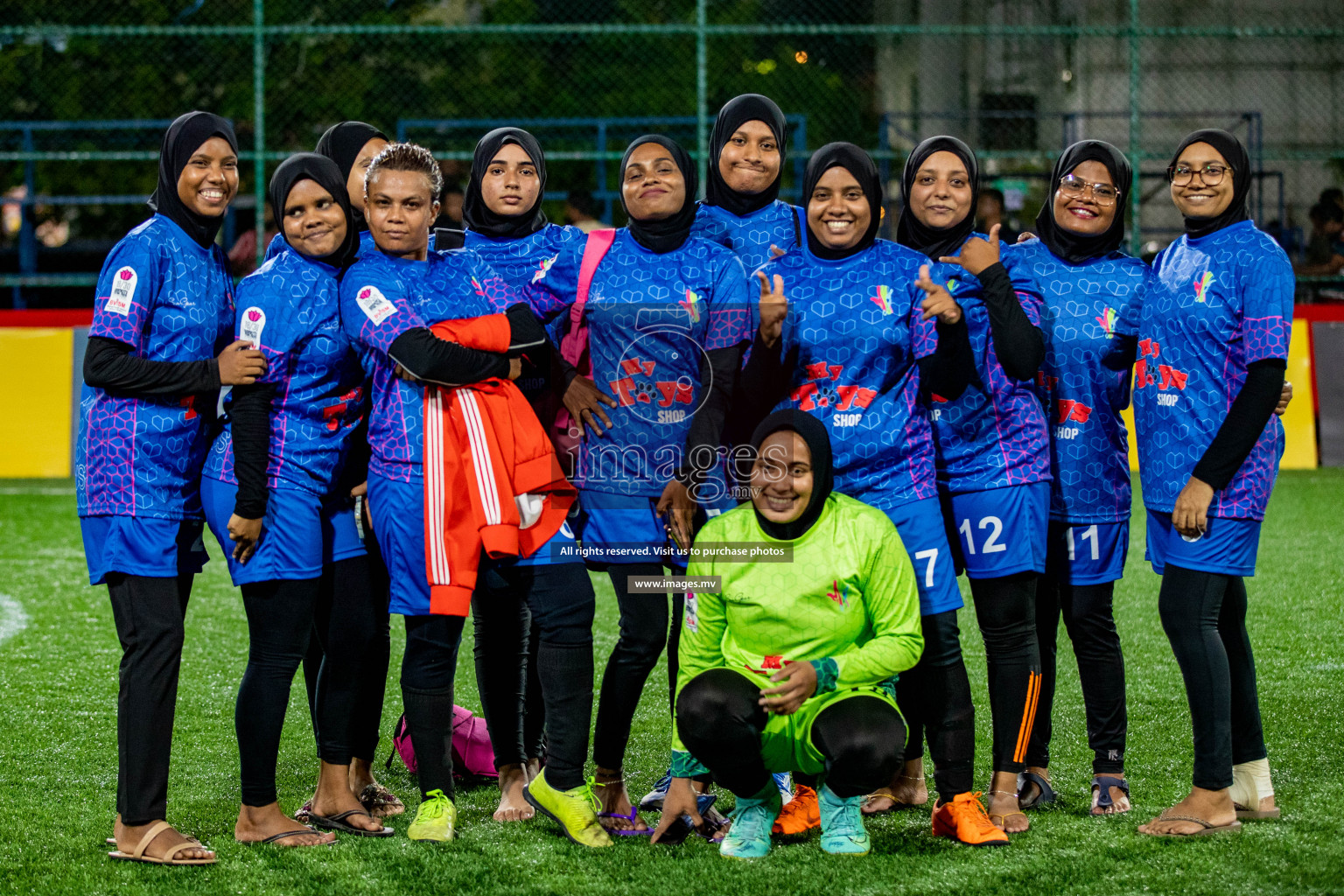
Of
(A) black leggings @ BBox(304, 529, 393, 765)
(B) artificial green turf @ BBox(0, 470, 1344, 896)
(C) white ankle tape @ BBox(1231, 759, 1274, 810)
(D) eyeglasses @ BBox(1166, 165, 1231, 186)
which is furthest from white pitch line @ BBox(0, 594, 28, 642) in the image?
(D) eyeglasses @ BBox(1166, 165, 1231, 186)

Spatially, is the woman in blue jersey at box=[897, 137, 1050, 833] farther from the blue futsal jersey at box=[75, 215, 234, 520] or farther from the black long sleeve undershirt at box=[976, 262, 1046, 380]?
the blue futsal jersey at box=[75, 215, 234, 520]

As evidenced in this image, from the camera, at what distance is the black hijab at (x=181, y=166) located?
12.5 ft

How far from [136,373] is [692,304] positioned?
4.96 ft

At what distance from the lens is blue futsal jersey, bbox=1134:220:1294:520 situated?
12.7 ft

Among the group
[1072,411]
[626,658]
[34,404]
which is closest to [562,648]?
[626,658]

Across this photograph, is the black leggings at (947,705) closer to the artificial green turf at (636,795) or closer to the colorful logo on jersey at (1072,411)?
the artificial green turf at (636,795)

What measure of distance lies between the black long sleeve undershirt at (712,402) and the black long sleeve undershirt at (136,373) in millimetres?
1310

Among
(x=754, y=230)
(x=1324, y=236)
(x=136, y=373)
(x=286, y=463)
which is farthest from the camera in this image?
(x=1324, y=236)

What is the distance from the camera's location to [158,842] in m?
3.74

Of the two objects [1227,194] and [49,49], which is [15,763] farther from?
[49,49]

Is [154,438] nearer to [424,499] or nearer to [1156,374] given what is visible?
[424,499]

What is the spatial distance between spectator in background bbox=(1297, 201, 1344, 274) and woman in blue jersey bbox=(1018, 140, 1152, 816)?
33.9 ft

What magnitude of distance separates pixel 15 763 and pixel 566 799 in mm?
2093

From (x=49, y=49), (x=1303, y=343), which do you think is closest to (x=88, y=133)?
(x=49, y=49)
